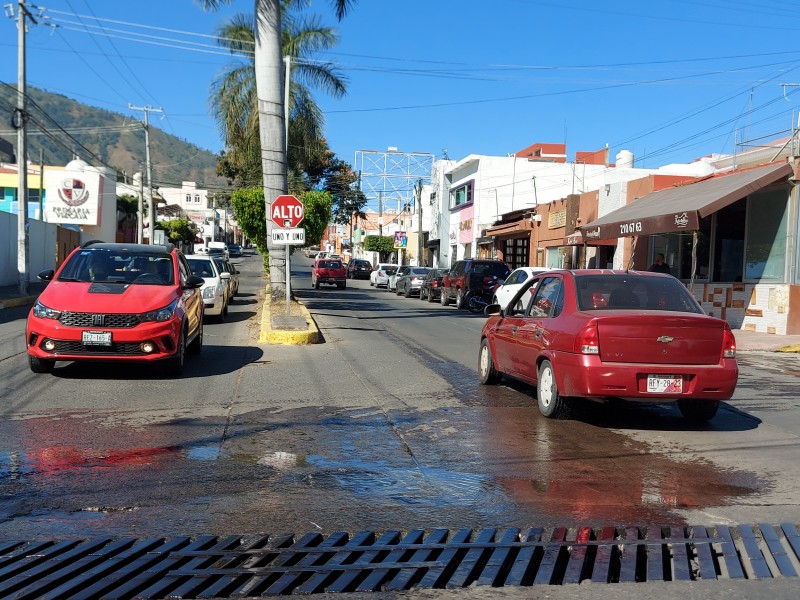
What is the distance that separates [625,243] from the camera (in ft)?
88.3

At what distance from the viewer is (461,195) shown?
175ft

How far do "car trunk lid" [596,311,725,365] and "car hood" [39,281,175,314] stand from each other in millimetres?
5677

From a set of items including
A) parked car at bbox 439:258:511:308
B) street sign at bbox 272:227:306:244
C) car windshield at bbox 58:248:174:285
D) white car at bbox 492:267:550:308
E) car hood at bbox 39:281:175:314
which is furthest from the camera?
parked car at bbox 439:258:511:308

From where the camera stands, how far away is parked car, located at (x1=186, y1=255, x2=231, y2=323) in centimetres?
1873

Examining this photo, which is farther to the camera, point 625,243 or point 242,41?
point 242,41

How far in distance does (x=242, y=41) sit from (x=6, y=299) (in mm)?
14170

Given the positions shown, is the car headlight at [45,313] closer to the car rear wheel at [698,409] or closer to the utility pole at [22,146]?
the car rear wheel at [698,409]

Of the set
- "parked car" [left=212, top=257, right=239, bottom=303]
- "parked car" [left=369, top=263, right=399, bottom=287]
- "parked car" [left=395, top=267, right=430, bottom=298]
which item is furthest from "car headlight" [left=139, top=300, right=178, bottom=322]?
"parked car" [left=369, top=263, right=399, bottom=287]

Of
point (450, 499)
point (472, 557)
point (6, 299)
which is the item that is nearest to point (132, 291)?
Answer: point (450, 499)

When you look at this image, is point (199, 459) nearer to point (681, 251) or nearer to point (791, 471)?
point (791, 471)

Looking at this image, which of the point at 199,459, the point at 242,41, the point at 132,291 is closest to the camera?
the point at 199,459

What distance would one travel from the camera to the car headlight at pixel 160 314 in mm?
9977

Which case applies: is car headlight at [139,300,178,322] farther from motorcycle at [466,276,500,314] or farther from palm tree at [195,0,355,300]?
motorcycle at [466,276,500,314]

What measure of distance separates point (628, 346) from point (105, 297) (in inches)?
252
